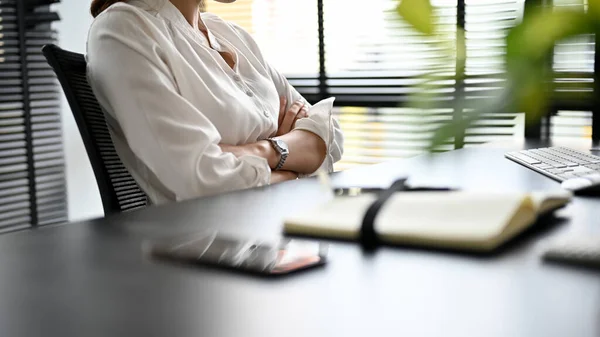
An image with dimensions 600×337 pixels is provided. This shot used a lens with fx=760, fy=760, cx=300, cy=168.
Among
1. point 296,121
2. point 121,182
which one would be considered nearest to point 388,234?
point 121,182

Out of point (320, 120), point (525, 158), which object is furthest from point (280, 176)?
point (525, 158)

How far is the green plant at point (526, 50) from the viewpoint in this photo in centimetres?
29

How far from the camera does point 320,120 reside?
202cm

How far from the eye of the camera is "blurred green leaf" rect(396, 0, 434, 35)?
0.96 ft

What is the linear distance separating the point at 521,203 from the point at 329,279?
10.7 inches

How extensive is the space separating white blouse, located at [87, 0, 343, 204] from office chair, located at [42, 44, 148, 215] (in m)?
0.05

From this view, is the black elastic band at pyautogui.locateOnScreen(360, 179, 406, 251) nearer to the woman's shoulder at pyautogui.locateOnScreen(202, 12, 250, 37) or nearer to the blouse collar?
the blouse collar

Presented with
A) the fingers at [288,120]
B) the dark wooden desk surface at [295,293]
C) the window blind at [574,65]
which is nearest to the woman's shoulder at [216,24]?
the fingers at [288,120]

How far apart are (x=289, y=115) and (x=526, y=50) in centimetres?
187

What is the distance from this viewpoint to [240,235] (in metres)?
0.92

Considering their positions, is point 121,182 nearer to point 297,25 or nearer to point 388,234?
point 388,234

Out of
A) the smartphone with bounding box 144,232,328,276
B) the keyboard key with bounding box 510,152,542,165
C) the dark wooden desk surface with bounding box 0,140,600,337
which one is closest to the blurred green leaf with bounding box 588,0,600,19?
the dark wooden desk surface with bounding box 0,140,600,337

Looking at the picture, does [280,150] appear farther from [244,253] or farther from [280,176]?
[244,253]

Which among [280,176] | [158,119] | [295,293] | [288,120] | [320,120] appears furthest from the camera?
[288,120]
